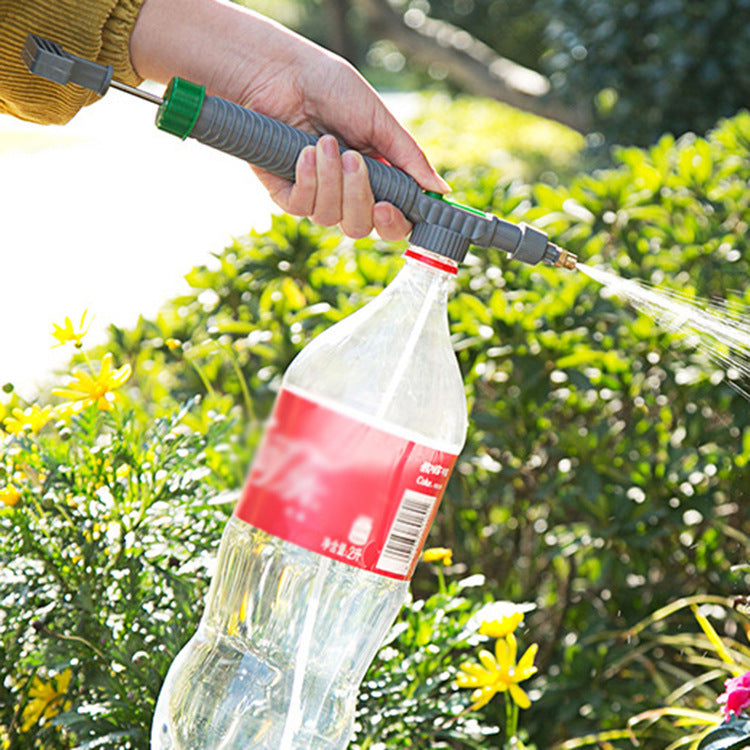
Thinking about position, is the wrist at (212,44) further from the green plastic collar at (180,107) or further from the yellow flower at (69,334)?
the yellow flower at (69,334)

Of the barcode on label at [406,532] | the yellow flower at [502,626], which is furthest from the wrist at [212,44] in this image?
the yellow flower at [502,626]

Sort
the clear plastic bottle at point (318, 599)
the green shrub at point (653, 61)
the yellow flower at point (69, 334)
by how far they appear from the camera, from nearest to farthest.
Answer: the clear plastic bottle at point (318, 599), the yellow flower at point (69, 334), the green shrub at point (653, 61)

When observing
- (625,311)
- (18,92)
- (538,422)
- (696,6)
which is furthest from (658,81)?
(18,92)

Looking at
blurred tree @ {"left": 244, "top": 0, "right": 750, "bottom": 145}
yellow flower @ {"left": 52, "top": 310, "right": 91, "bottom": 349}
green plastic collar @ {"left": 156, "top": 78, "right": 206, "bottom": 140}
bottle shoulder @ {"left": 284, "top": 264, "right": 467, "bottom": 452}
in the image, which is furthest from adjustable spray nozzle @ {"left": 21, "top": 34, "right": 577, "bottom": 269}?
blurred tree @ {"left": 244, "top": 0, "right": 750, "bottom": 145}

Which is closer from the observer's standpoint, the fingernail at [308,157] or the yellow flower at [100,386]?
the fingernail at [308,157]

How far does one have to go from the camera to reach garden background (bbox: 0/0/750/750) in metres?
1.72

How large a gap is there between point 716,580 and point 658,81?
4818 millimetres

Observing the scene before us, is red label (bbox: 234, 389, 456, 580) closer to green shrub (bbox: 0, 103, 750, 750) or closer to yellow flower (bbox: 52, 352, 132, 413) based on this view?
yellow flower (bbox: 52, 352, 132, 413)

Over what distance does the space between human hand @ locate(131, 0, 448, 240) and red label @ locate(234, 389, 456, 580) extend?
1.58 feet

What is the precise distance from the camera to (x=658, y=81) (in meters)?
6.45

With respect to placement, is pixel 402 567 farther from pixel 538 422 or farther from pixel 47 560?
pixel 538 422

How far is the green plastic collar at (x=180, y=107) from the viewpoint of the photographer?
1.47 meters

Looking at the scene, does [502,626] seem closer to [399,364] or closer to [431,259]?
[399,364]

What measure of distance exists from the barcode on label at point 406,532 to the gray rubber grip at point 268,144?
18.9 inches
